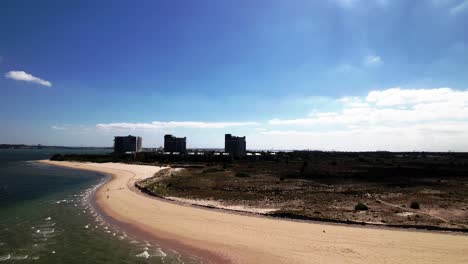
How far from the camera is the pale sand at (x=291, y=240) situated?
53.5 ft

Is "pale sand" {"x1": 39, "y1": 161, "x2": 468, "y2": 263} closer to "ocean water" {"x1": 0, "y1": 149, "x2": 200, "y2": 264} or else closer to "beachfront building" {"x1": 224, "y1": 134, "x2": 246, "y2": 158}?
"ocean water" {"x1": 0, "y1": 149, "x2": 200, "y2": 264}

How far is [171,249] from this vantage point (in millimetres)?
18484

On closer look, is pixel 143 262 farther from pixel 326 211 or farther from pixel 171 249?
pixel 326 211

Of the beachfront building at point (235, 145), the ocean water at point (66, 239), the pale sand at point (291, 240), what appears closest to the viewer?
the pale sand at point (291, 240)

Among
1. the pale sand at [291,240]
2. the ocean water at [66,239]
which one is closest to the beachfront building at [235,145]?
the ocean water at [66,239]

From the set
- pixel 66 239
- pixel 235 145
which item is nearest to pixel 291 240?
pixel 66 239

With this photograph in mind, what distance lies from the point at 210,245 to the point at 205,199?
48.4 feet

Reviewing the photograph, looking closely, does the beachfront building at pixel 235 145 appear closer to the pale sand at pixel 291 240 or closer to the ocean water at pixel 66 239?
the ocean water at pixel 66 239

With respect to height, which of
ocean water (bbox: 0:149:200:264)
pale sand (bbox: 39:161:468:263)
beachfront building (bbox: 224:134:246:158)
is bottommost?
ocean water (bbox: 0:149:200:264)

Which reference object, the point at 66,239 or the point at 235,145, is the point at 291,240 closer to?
the point at 66,239

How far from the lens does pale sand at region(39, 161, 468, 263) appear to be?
16.3m

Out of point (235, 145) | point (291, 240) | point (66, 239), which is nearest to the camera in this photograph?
point (291, 240)

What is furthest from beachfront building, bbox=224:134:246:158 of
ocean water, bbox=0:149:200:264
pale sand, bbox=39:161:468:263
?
pale sand, bbox=39:161:468:263

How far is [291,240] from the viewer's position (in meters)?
19.0
